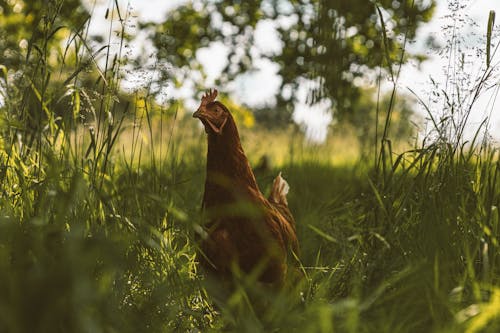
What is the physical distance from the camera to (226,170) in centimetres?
203

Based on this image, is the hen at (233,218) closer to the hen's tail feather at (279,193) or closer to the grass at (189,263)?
the grass at (189,263)

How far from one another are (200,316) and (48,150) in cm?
86

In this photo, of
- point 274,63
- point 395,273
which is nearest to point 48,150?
point 395,273

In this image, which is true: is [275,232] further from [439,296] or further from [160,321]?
[439,296]

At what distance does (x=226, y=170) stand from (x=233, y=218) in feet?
0.61

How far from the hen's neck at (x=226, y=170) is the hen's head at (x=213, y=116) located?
0.08ft

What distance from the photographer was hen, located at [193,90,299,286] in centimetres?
193

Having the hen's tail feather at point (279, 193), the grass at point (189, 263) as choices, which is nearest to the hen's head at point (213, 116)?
the grass at point (189, 263)

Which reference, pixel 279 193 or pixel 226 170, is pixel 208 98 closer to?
pixel 226 170

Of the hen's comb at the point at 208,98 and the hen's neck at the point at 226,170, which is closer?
the hen's neck at the point at 226,170

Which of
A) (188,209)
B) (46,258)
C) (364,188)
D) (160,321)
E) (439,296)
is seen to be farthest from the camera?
(364,188)

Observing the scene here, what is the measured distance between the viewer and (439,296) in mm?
1386

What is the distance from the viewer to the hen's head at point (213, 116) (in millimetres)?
2027

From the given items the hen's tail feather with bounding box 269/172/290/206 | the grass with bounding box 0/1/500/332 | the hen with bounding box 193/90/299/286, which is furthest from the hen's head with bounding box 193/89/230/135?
the hen's tail feather with bounding box 269/172/290/206
